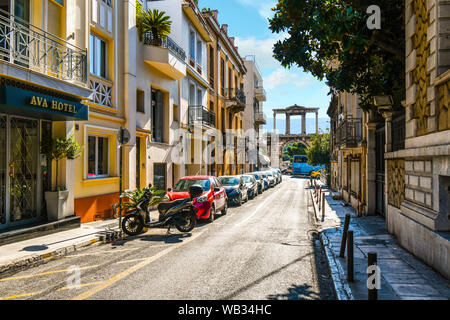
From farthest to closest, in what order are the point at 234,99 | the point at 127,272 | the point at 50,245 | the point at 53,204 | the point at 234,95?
1. the point at 234,95
2. the point at 234,99
3. the point at 53,204
4. the point at 50,245
5. the point at 127,272

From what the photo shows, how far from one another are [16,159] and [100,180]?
128 inches

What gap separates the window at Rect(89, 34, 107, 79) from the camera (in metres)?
12.2

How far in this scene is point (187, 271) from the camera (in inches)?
245

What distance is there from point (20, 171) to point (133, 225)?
11.1 feet

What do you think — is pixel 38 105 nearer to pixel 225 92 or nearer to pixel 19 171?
pixel 19 171

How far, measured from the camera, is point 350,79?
32.9 feet

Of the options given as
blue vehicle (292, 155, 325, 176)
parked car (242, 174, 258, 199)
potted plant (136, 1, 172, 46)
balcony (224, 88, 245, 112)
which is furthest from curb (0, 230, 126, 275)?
blue vehicle (292, 155, 325, 176)

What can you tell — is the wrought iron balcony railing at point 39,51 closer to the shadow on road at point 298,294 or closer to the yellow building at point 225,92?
the shadow on road at point 298,294

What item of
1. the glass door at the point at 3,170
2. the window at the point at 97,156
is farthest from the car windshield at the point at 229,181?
the glass door at the point at 3,170

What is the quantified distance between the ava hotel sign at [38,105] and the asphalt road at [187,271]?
368cm

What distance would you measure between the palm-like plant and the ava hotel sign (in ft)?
21.2

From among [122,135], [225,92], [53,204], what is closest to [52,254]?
[53,204]

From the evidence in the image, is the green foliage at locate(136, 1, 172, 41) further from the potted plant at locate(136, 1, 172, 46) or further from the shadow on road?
the shadow on road
